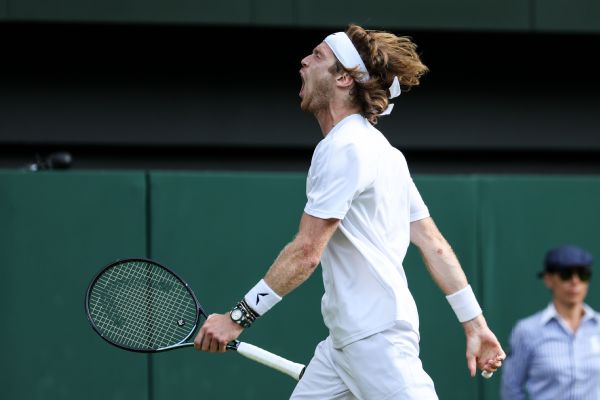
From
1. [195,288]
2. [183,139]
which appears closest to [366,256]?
[195,288]

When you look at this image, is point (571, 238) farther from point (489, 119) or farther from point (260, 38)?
point (260, 38)

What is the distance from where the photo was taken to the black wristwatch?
5.07 m

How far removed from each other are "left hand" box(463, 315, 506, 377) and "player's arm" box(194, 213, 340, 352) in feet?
2.80

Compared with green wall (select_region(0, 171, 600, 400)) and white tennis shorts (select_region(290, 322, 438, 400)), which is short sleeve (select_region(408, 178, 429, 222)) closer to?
white tennis shorts (select_region(290, 322, 438, 400))

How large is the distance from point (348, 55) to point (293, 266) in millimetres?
990

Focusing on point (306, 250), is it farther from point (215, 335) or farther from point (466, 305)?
point (466, 305)

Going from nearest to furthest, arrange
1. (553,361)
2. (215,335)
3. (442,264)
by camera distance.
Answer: (215,335)
(442,264)
(553,361)

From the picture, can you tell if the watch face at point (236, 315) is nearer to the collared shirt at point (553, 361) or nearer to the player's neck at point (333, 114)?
the player's neck at point (333, 114)

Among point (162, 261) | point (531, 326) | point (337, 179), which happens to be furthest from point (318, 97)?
point (162, 261)

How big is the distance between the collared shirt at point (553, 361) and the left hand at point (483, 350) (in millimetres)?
1805

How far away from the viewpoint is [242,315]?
5.08m

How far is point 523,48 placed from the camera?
428 inches

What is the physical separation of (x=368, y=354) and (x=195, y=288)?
3869 mm

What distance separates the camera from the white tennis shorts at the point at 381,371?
5.07 m
